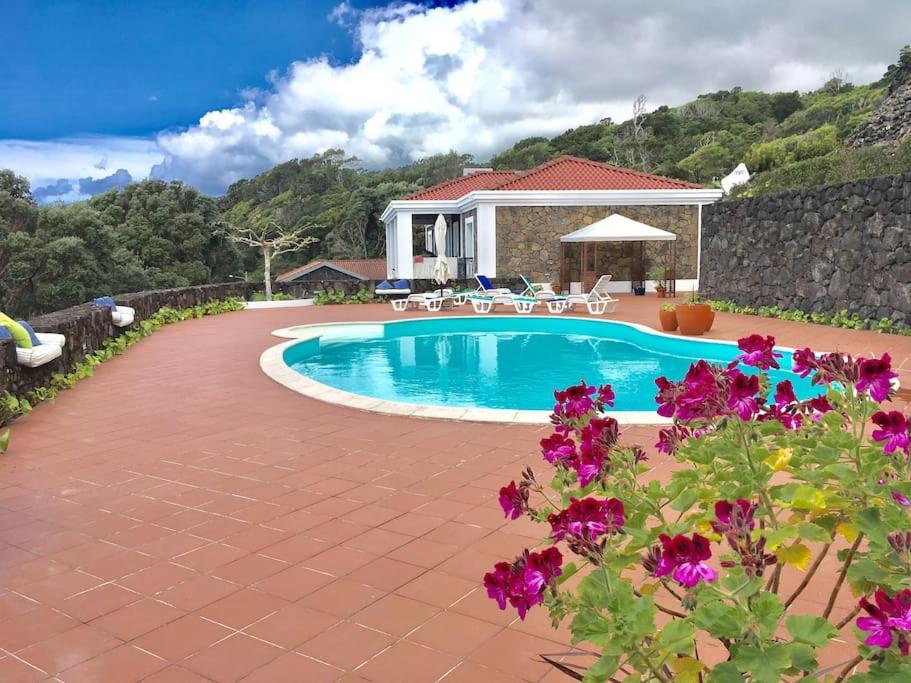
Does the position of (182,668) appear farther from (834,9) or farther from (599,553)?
(834,9)

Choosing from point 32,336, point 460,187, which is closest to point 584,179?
point 460,187

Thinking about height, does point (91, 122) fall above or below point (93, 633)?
above

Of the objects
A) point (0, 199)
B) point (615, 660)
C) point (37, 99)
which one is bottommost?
point (615, 660)

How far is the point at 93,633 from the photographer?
2.59 metres

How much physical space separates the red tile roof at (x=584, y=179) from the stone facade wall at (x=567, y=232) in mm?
753

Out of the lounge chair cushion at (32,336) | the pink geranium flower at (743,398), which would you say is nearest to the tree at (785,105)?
the lounge chair cushion at (32,336)

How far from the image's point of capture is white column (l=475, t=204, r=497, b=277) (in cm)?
1995

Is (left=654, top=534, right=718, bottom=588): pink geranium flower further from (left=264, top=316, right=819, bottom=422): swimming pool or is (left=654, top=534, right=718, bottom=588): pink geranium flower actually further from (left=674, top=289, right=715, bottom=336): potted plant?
(left=674, top=289, right=715, bottom=336): potted plant

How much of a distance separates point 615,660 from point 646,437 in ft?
13.0

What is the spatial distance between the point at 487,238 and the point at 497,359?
9701 millimetres

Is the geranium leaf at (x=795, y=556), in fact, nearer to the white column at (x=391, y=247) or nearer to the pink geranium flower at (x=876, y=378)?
the pink geranium flower at (x=876, y=378)

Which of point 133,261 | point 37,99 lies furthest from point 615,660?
point 37,99

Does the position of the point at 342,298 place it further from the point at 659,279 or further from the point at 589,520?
the point at 589,520

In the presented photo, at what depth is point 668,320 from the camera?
11555 millimetres
